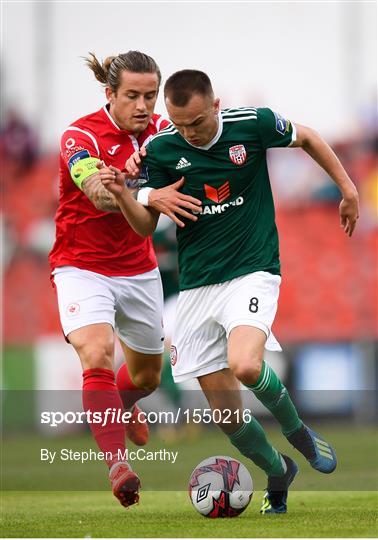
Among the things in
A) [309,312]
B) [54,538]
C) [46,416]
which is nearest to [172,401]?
[46,416]

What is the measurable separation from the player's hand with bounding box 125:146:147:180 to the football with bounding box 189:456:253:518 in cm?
183

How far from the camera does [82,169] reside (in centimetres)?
707

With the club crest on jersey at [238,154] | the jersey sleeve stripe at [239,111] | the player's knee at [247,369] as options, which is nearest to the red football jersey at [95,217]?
the jersey sleeve stripe at [239,111]

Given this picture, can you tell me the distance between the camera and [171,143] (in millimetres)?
6820

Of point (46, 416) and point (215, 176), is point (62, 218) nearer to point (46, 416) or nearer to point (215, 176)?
point (215, 176)

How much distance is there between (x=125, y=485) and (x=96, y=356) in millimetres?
884

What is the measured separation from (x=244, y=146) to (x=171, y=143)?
0.43 metres

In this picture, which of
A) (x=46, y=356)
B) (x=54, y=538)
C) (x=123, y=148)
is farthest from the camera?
(x=46, y=356)

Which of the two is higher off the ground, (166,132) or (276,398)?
(166,132)

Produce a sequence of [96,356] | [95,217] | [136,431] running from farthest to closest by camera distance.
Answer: [136,431] < [95,217] < [96,356]

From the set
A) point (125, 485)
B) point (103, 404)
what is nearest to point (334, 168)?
point (103, 404)

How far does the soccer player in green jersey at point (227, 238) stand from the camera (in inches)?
261

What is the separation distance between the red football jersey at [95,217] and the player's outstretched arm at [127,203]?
70 centimetres

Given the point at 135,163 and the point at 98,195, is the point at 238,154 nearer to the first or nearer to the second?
the point at 135,163
